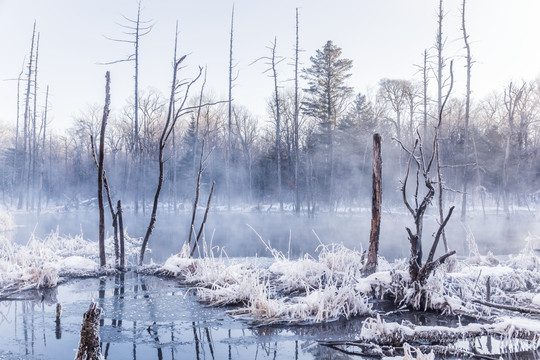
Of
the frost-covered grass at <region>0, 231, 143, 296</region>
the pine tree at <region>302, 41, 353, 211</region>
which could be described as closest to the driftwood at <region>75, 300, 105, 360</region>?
the frost-covered grass at <region>0, 231, 143, 296</region>

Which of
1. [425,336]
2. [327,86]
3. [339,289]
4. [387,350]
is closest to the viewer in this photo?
[387,350]

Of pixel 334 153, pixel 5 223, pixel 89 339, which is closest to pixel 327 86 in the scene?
pixel 334 153

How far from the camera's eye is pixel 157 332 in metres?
5.26

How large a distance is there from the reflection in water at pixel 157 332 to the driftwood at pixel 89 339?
1.35m

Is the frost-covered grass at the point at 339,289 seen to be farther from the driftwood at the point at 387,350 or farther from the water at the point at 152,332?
the driftwood at the point at 387,350

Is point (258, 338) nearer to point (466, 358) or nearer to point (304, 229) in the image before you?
Answer: point (466, 358)

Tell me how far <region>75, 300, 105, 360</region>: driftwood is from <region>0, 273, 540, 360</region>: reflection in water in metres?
1.35

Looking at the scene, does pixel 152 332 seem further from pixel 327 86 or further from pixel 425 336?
pixel 327 86

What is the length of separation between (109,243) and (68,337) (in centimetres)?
926

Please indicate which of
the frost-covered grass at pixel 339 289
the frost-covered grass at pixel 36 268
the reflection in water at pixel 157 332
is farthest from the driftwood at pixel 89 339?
the frost-covered grass at pixel 36 268

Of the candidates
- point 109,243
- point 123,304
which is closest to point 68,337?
point 123,304

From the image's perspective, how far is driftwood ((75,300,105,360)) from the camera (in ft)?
10.5

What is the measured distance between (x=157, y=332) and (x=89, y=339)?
7.02 ft

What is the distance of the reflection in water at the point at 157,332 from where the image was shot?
4.58 meters
